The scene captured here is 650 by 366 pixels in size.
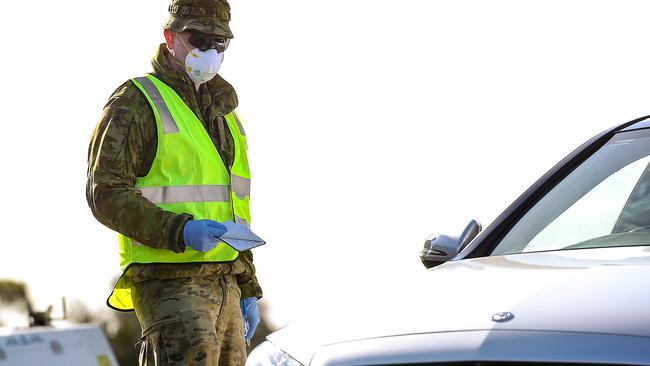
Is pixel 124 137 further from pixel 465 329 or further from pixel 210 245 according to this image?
pixel 465 329

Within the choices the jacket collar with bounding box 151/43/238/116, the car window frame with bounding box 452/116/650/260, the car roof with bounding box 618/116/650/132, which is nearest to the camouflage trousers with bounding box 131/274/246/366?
the jacket collar with bounding box 151/43/238/116

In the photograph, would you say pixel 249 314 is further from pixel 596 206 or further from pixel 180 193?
pixel 596 206

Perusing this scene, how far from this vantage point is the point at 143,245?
19.9 ft

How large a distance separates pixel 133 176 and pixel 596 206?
5.68 ft

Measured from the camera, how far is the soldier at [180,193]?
19.4 ft

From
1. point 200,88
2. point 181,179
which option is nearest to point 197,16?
point 200,88

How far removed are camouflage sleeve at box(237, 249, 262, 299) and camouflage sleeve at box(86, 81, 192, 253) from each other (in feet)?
1.83

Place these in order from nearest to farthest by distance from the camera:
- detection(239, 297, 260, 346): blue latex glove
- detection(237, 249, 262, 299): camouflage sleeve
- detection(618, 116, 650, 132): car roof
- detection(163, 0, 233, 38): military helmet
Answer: detection(618, 116, 650, 132): car roof, detection(163, 0, 233, 38): military helmet, detection(237, 249, 262, 299): camouflage sleeve, detection(239, 297, 260, 346): blue latex glove

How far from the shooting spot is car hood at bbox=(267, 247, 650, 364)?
4293mm

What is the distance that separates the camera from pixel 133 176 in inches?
237

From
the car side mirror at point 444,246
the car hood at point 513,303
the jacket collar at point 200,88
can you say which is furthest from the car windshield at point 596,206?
the jacket collar at point 200,88

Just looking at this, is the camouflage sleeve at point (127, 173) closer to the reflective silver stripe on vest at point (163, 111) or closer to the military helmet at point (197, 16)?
the reflective silver stripe on vest at point (163, 111)

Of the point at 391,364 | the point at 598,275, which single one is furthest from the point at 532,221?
the point at 391,364

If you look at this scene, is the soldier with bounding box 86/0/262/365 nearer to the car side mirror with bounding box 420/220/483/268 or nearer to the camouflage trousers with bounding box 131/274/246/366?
the camouflage trousers with bounding box 131/274/246/366
